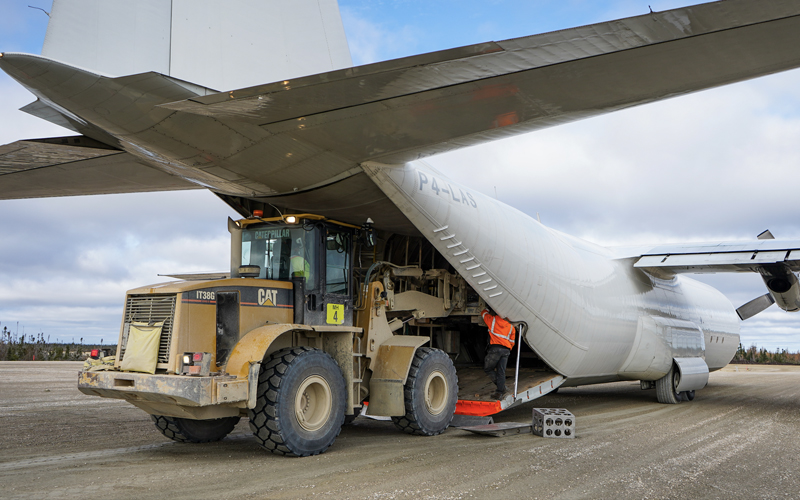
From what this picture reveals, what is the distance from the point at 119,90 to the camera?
5.04 m

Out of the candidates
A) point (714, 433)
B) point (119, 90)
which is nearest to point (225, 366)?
point (119, 90)

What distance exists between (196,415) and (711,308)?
48.1ft

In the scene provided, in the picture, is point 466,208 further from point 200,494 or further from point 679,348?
point 679,348

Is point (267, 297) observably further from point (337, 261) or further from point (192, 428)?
point (192, 428)

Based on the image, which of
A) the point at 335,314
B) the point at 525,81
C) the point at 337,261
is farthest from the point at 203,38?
the point at 335,314

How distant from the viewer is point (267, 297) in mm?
7254

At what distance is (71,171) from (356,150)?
14.0 feet

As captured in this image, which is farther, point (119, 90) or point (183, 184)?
point (183, 184)

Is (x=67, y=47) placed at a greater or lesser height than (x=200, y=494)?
greater

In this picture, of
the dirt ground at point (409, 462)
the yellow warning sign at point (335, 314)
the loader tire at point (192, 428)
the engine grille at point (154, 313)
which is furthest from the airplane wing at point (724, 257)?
the engine grille at point (154, 313)

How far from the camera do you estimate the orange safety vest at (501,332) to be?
950cm

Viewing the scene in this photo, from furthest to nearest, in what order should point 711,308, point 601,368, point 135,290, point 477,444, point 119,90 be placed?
point 711,308 < point 601,368 < point 477,444 < point 135,290 < point 119,90

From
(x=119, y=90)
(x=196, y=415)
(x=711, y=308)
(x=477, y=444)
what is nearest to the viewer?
(x=119, y=90)

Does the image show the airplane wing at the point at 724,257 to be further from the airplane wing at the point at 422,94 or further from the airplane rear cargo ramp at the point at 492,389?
the airplane wing at the point at 422,94
